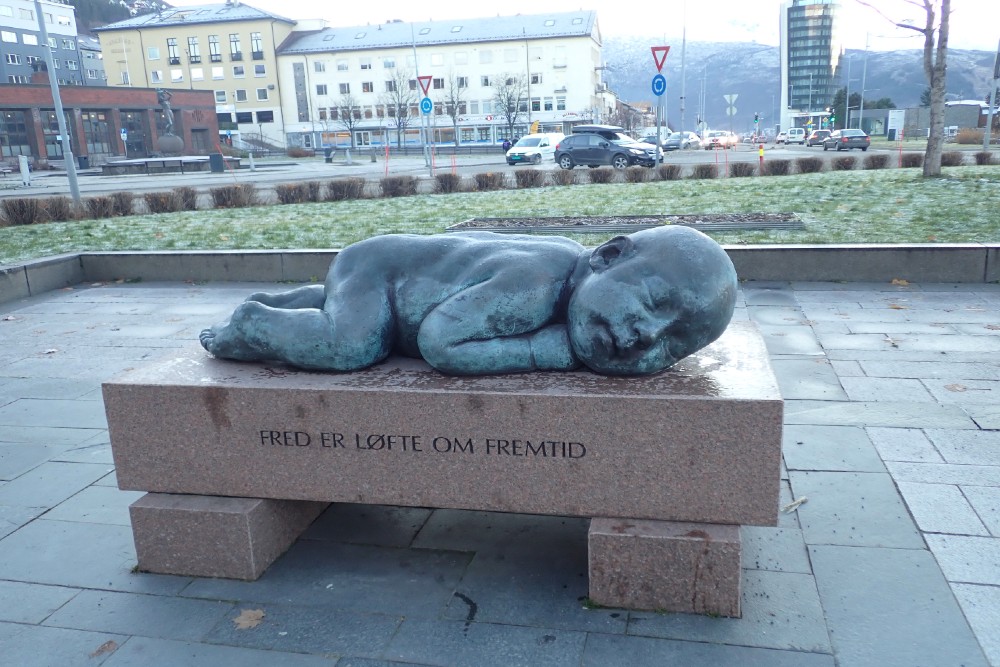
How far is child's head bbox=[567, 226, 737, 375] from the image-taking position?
9.57 ft

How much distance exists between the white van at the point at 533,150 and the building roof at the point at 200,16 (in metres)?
53.5

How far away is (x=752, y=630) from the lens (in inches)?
116

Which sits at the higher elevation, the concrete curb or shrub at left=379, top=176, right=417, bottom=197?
shrub at left=379, top=176, right=417, bottom=197

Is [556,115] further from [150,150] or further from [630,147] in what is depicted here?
[630,147]

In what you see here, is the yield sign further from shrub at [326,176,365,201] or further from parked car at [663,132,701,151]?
parked car at [663,132,701,151]

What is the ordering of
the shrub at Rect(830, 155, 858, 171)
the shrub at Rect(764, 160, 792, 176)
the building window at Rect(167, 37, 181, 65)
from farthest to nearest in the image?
the building window at Rect(167, 37, 181, 65), the shrub at Rect(830, 155, 858, 171), the shrub at Rect(764, 160, 792, 176)

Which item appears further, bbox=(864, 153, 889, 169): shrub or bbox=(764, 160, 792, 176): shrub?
bbox=(864, 153, 889, 169): shrub

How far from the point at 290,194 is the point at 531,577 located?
16496 millimetres

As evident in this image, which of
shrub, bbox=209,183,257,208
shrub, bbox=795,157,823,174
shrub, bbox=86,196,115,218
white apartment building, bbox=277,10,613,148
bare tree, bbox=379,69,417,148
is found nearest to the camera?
shrub, bbox=86,196,115,218

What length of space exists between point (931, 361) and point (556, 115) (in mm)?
74043

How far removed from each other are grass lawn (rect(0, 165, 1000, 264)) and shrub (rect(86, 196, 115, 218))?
126cm

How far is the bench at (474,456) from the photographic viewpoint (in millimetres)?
2959

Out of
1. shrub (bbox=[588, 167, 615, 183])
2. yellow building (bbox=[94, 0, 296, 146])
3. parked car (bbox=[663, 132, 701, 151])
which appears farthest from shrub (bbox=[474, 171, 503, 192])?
yellow building (bbox=[94, 0, 296, 146])

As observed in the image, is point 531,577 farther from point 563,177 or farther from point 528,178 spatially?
point 563,177
